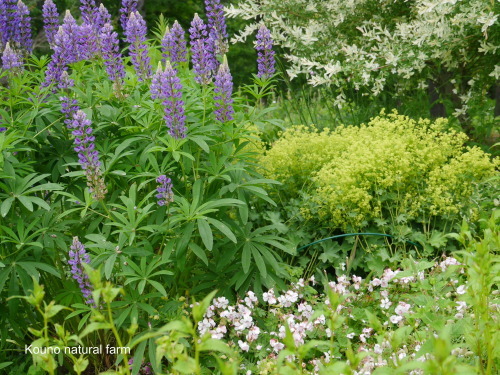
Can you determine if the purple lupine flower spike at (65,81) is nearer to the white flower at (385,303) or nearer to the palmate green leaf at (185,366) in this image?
the white flower at (385,303)

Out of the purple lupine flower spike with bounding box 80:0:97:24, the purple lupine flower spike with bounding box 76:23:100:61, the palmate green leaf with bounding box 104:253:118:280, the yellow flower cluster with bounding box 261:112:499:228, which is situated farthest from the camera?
the yellow flower cluster with bounding box 261:112:499:228

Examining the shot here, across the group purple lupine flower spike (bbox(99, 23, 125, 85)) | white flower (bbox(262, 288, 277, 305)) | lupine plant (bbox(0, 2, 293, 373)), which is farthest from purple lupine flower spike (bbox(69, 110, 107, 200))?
white flower (bbox(262, 288, 277, 305))

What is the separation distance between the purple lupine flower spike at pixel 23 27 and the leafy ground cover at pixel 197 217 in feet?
0.05

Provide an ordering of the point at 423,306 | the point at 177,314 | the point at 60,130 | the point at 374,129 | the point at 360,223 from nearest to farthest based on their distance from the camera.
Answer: the point at 423,306
the point at 177,314
the point at 60,130
the point at 360,223
the point at 374,129

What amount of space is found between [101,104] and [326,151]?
171 cm

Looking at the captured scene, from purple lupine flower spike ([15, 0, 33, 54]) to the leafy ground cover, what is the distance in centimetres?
2

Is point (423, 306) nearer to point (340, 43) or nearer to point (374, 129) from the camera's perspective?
point (374, 129)

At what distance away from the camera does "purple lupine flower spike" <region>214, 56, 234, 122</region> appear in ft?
10.1

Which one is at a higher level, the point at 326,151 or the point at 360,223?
the point at 326,151

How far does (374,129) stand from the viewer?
4.55 meters

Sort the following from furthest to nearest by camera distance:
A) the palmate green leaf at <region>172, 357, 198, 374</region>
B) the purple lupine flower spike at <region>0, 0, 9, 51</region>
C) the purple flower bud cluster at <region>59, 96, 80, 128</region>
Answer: the purple lupine flower spike at <region>0, 0, 9, 51</region> → the purple flower bud cluster at <region>59, 96, 80, 128</region> → the palmate green leaf at <region>172, 357, 198, 374</region>

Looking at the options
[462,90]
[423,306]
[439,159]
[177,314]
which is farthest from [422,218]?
[462,90]

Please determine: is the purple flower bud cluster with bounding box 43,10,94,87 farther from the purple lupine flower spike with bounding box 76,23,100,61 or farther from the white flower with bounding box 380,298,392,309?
the white flower with bounding box 380,298,392,309

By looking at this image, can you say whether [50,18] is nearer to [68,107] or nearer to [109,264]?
[68,107]
